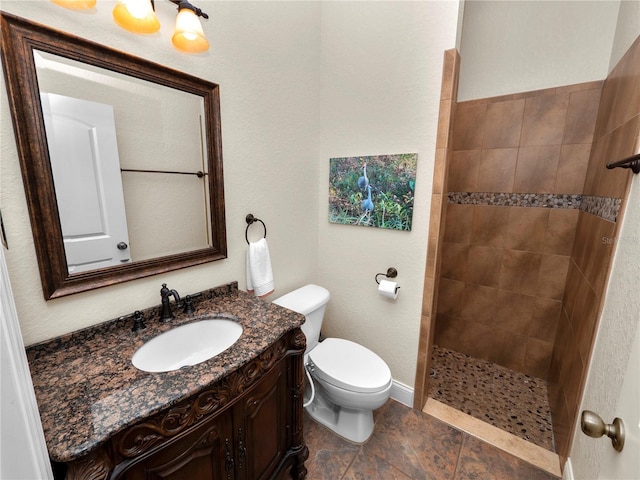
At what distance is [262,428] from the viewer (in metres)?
1.14

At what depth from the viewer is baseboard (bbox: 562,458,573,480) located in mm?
1308

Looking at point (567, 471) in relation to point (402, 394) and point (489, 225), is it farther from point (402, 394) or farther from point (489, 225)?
point (489, 225)

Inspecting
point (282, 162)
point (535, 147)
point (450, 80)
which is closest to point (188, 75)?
point (282, 162)

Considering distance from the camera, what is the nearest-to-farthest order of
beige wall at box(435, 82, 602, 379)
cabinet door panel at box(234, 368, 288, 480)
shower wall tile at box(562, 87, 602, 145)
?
cabinet door panel at box(234, 368, 288, 480) → shower wall tile at box(562, 87, 602, 145) → beige wall at box(435, 82, 602, 379)

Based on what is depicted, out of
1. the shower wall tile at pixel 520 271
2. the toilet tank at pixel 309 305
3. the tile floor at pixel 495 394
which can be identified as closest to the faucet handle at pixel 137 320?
the toilet tank at pixel 309 305

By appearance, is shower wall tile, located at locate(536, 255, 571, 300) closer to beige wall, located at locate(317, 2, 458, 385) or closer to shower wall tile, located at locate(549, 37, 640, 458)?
shower wall tile, located at locate(549, 37, 640, 458)

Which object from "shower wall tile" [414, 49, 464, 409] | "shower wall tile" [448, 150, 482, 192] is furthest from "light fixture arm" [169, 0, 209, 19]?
"shower wall tile" [448, 150, 482, 192]

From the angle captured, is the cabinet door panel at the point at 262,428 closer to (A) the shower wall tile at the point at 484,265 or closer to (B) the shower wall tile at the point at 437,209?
(B) the shower wall tile at the point at 437,209

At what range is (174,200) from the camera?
1.29m

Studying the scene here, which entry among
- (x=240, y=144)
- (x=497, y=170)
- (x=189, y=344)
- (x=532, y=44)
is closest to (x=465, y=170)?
(x=497, y=170)

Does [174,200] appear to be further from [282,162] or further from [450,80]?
[450,80]

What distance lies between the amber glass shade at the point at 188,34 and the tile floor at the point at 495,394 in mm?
2511

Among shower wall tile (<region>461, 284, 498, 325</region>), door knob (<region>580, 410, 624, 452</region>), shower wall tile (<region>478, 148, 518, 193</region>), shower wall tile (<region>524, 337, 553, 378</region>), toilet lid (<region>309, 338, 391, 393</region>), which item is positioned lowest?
shower wall tile (<region>524, 337, 553, 378</region>)

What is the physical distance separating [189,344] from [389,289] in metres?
A: 1.17
